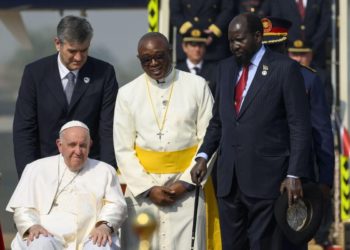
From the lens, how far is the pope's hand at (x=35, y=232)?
28.0 feet

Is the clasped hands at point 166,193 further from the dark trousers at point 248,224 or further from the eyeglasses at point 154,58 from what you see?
the eyeglasses at point 154,58

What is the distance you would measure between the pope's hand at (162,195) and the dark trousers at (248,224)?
0.47 metres

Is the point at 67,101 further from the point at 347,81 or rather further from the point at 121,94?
the point at 347,81

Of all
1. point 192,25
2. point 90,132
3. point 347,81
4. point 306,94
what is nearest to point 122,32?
point 192,25

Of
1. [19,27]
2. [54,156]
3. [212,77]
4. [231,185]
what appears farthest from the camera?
[19,27]

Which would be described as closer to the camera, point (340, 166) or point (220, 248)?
point (220, 248)

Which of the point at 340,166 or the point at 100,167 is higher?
the point at 100,167

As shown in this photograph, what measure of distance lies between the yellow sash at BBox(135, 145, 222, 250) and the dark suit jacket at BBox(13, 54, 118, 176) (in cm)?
37

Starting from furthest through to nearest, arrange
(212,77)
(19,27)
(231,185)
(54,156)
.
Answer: (19,27), (212,77), (54,156), (231,185)

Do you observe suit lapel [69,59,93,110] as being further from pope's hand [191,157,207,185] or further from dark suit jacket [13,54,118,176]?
pope's hand [191,157,207,185]

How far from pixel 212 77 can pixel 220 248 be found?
3.63 meters

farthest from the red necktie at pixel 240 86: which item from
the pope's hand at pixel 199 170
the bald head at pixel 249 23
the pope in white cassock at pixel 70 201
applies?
the pope in white cassock at pixel 70 201

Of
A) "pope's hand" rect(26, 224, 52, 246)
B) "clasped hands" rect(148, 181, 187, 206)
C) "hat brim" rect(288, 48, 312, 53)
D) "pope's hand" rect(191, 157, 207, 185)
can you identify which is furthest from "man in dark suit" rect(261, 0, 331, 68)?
"pope's hand" rect(26, 224, 52, 246)

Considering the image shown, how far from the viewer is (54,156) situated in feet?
29.5
